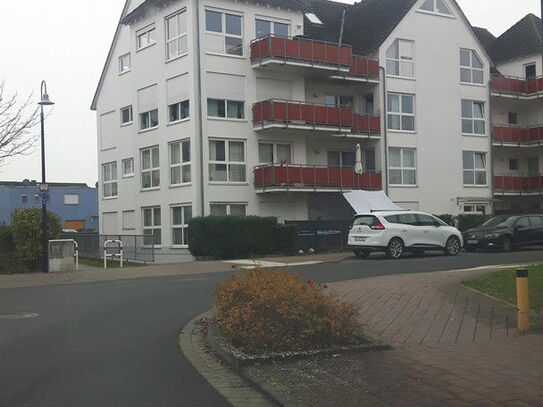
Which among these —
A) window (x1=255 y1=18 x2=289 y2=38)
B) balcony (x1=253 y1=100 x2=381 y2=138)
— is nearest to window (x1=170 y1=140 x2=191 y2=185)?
balcony (x1=253 y1=100 x2=381 y2=138)

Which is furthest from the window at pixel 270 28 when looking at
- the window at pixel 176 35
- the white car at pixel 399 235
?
the white car at pixel 399 235

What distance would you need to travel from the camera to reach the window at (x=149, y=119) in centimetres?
3344

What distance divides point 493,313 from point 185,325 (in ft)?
14.9

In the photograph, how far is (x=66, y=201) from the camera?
264ft

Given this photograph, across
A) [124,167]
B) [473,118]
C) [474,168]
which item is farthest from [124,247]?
[473,118]

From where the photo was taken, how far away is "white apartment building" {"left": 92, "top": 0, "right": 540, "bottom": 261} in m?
30.8

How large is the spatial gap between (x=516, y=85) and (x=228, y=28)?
727 inches

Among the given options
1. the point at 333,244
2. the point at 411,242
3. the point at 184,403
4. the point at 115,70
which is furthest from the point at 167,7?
the point at 184,403

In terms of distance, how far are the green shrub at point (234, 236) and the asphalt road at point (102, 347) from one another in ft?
31.4

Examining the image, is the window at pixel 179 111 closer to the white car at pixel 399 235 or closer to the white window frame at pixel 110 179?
the white window frame at pixel 110 179

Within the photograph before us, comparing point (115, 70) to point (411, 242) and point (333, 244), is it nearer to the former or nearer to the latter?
point (333, 244)

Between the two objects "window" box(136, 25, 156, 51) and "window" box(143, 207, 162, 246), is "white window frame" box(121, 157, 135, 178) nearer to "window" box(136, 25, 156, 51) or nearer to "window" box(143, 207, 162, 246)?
"window" box(143, 207, 162, 246)

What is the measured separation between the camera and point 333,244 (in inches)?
1155

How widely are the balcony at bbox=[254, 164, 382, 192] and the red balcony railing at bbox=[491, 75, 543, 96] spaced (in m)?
11.8
